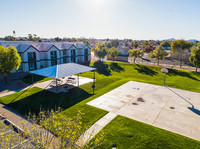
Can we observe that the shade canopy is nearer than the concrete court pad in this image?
No

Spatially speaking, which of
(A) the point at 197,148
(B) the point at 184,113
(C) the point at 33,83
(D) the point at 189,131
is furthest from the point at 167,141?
(C) the point at 33,83

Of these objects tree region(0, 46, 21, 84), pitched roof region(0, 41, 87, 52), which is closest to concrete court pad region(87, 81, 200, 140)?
tree region(0, 46, 21, 84)

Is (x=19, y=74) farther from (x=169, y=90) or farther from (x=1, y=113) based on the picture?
(x=169, y=90)

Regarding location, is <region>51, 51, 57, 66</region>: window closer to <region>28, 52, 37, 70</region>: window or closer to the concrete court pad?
<region>28, 52, 37, 70</region>: window

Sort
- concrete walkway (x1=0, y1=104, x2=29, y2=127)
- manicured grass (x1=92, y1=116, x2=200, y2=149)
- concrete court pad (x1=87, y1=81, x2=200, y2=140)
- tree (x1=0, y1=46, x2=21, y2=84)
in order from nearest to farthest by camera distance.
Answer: manicured grass (x1=92, y1=116, x2=200, y2=149), concrete court pad (x1=87, y1=81, x2=200, y2=140), concrete walkway (x1=0, y1=104, x2=29, y2=127), tree (x1=0, y1=46, x2=21, y2=84)

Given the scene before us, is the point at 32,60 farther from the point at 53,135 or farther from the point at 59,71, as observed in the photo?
the point at 53,135

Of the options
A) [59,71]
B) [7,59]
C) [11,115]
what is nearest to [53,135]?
[11,115]
